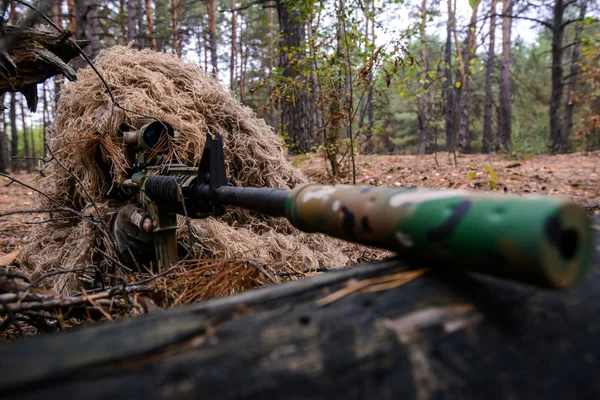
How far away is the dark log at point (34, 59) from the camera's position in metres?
1.81

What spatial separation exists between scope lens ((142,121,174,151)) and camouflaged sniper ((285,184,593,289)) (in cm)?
208

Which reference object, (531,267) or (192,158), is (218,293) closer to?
(531,267)

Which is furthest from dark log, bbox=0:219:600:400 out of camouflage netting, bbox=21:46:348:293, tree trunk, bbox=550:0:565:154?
tree trunk, bbox=550:0:565:154

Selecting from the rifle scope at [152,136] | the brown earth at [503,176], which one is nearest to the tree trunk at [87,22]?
the brown earth at [503,176]

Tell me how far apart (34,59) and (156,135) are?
2.76 ft

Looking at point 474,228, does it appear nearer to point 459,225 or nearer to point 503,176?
point 459,225

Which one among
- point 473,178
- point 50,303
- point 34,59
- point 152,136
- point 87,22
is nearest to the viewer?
point 50,303

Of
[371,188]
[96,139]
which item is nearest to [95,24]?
[96,139]

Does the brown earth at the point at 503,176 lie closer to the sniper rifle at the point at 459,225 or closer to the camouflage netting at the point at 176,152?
the camouflage netting at the point at 176,152

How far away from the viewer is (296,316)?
552mm

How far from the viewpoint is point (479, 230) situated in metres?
0.56

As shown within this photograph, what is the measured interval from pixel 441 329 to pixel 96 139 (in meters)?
3.11

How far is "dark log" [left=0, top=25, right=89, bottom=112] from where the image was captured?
1814 millimetres

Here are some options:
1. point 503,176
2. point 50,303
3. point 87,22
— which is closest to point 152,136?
point 50,303
